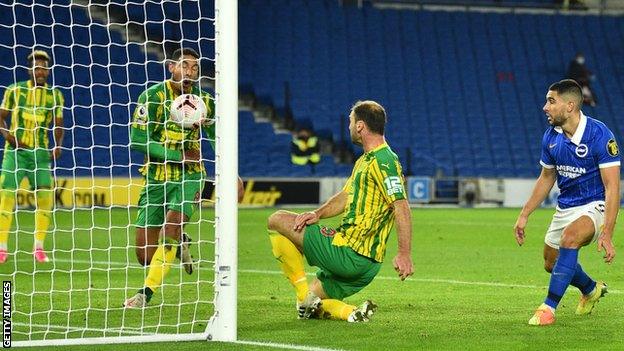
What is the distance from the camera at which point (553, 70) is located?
35250mm

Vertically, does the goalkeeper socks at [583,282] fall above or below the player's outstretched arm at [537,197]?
below

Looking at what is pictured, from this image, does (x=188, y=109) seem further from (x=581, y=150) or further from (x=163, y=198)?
(x=581, y=150)

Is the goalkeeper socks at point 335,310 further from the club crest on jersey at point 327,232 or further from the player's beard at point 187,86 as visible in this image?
the player's beard at point 187,86

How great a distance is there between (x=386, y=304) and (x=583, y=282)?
1.53 m

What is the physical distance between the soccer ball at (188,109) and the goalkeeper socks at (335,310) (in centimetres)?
166

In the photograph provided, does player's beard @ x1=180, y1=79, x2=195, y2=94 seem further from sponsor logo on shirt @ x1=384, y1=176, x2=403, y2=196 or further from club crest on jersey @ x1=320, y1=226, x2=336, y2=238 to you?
sponsor logo on shirt @ x1=384, y1=176, x2=403, y2=196

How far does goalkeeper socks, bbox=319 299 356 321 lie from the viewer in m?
7.93

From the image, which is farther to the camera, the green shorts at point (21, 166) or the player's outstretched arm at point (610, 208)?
the green shorts at point (21, 166)

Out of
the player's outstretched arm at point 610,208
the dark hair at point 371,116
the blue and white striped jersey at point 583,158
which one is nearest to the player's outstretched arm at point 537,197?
the blue and white striped jersey at point 583,158

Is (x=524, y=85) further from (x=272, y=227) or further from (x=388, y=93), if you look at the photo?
(x=272, y=227)

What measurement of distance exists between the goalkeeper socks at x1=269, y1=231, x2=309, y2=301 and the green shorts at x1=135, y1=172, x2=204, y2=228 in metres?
1.02

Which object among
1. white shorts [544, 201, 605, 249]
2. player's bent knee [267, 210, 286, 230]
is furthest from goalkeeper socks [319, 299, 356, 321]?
white shorts [544, 201, 605, 249]

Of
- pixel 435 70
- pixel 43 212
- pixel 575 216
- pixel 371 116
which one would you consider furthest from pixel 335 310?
pixel 435 70

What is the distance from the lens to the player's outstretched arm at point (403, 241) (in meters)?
7.36
